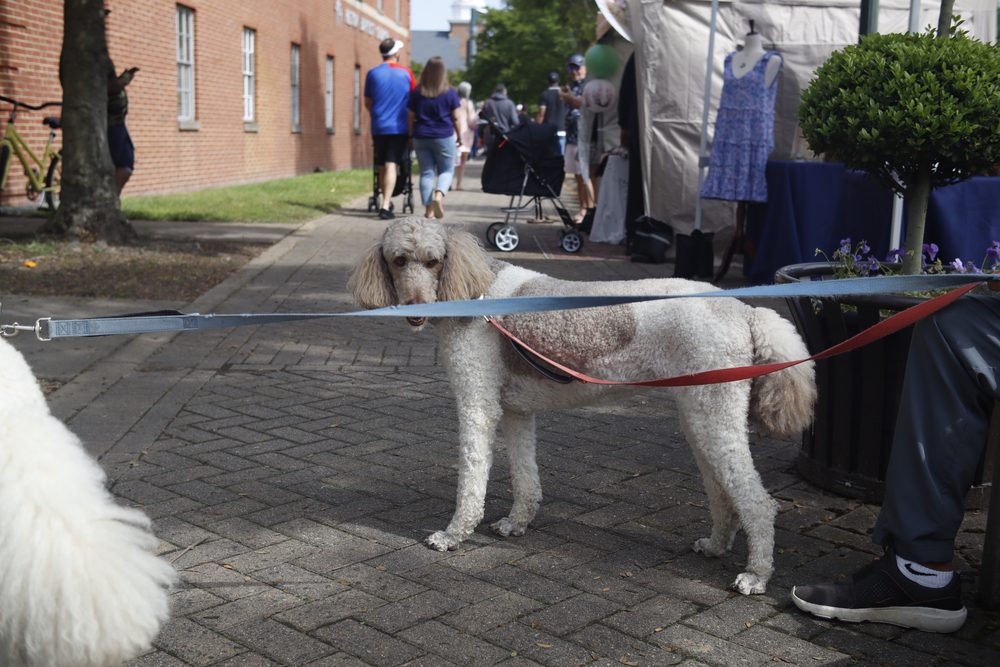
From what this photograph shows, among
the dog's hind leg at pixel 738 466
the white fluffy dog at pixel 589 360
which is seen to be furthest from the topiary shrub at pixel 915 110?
the dog's hind leg at pixel 738 466

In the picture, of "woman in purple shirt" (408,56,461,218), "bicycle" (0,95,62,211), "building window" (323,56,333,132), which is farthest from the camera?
"building window" (323,56,333,132)

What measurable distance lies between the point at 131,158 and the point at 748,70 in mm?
7542

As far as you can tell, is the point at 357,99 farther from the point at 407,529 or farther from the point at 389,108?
the point at 407,529

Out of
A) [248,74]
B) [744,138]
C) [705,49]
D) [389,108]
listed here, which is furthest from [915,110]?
[248,74]

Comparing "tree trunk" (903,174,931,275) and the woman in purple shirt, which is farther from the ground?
the woman in purple shirt

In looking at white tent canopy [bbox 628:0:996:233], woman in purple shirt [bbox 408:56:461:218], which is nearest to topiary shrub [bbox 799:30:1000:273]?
white tent canopy [bbox 628:0:996:233]

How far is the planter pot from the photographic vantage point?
4219 mm

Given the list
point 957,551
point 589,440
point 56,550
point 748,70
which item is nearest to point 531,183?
→ point 748,70

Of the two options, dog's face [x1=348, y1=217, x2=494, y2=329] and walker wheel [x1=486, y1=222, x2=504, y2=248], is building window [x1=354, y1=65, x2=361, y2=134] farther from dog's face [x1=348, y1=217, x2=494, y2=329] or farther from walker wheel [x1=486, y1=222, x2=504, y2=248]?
dog's face [x1=348, y1=217, x2=494, y2=329]

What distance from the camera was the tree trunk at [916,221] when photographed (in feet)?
16.3

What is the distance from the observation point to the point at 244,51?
77.4 feet

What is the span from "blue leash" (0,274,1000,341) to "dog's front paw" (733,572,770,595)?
97 centimetres

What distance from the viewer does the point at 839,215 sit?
8.97m

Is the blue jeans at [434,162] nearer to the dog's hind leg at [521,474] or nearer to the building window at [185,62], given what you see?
the building window at [185,62]
